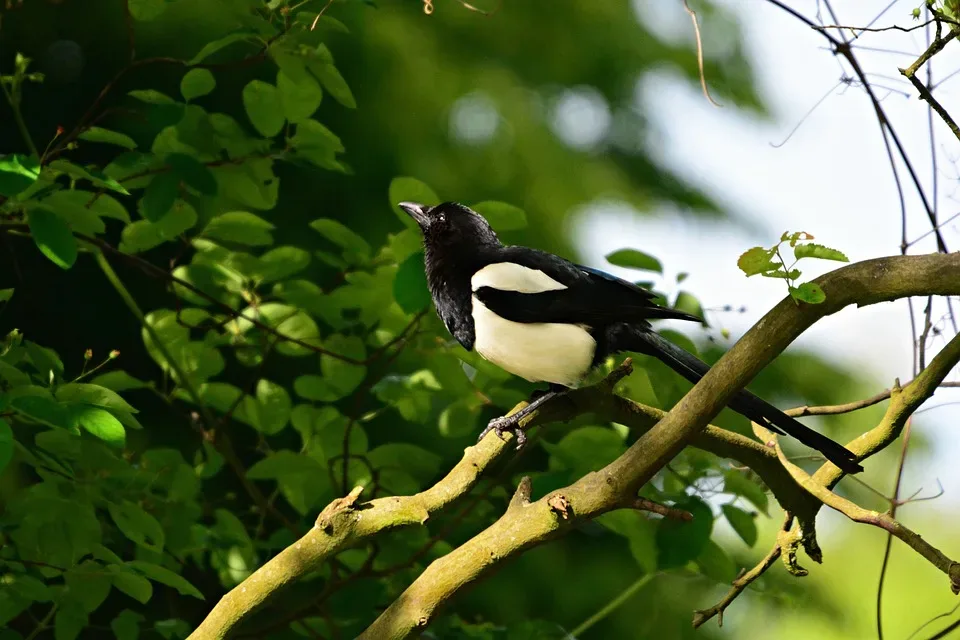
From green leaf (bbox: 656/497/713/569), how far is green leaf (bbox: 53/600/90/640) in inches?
44.0

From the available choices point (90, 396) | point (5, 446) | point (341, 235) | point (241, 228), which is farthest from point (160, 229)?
point (5, 446)

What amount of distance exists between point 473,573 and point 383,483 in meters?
0.80

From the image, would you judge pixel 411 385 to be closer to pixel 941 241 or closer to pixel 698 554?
pixel 698 554

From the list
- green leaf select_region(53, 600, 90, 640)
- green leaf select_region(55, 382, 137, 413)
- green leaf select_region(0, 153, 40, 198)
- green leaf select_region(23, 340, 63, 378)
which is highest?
green leaf select_region(0, 153, 40, 198)

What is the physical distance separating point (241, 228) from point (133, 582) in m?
0.81

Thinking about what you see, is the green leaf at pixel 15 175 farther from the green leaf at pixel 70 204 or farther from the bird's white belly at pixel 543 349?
the bird's white belly at pixel 543 349

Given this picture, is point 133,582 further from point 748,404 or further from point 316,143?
point 748,404

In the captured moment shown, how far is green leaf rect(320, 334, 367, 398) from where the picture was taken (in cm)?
236

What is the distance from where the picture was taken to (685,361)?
183 cm

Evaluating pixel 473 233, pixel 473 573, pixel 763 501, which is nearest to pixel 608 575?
pixel 763 501

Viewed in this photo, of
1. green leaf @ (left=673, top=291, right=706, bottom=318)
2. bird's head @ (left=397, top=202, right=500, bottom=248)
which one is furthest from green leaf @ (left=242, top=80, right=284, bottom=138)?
green leaf @ (left=673, top=291, right=706, bottom=318)

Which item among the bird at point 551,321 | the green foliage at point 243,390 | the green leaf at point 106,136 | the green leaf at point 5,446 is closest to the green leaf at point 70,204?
the green foliage at point 243,390

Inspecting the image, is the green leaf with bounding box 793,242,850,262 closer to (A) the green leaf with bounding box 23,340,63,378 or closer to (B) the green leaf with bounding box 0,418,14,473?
(B) the green leaf with bounding box 0,418,14,473

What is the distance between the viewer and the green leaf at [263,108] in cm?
208
